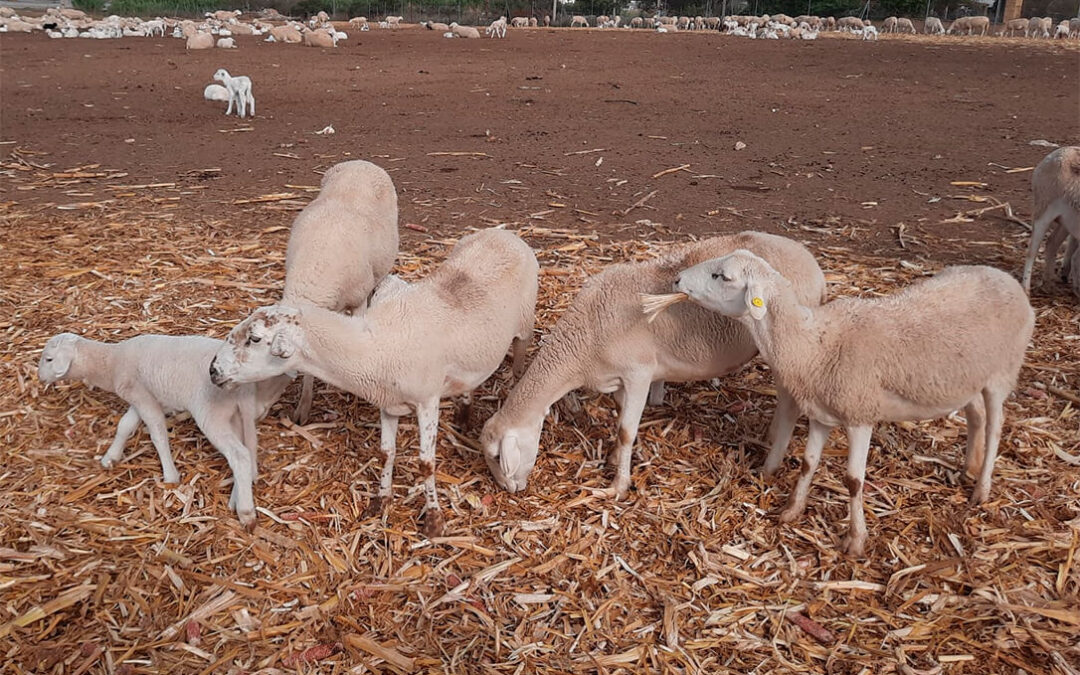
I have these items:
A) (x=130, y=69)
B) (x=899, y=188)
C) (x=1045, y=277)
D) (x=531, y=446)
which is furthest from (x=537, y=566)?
(x=130, y=69)

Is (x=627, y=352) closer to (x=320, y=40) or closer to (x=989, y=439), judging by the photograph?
(x=989, y=439)

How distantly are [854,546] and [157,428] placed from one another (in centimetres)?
364

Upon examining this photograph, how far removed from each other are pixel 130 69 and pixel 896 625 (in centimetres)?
2204

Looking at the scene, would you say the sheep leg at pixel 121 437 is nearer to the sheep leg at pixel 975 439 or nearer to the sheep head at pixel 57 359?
the sheep head at pixel 57 359

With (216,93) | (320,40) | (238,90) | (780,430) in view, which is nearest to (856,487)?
(780,430)

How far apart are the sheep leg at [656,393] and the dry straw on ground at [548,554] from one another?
7 centimetres

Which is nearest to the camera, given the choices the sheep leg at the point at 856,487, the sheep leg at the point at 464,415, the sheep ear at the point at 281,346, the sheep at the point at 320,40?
the sheep ear at the point at 281,346

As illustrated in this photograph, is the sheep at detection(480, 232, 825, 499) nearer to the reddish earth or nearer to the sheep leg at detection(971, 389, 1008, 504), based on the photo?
the sheep leg at detection(971, 389, 1008, 504)

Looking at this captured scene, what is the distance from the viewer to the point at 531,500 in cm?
409

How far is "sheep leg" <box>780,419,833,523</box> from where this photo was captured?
372cm

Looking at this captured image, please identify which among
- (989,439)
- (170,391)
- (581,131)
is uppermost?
(581,131)

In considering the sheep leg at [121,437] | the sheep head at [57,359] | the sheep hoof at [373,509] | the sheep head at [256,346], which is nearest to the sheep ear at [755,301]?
the sheep head at [256,346]

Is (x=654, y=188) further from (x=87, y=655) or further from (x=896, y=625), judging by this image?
(x=87, y=655)

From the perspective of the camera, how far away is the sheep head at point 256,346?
10.9 feet
